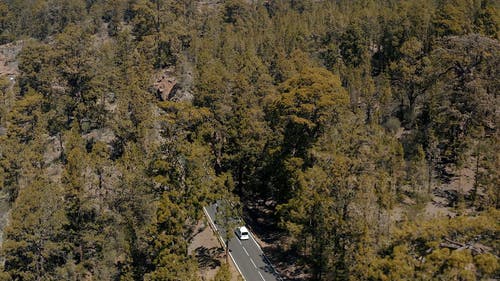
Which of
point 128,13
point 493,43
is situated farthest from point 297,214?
point 128,13

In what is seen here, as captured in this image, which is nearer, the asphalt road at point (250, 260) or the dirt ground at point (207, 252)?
the asphalt road at point (250, 260)

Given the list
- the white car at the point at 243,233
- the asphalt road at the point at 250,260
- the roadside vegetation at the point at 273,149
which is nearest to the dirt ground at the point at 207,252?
the asphalt road at the point at 250,260

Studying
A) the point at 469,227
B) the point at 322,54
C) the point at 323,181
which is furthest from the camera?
the point at 322,54

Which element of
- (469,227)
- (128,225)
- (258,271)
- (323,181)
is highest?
(469,227)

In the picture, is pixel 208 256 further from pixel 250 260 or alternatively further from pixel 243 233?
pixel 243 233

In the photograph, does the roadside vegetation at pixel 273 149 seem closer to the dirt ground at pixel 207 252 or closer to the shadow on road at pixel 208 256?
the dirt ground at pixel 207 252

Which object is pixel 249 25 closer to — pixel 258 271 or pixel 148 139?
pixel 148 139

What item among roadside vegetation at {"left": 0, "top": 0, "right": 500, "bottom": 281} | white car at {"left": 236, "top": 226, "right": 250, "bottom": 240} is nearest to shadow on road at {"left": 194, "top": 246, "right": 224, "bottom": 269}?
white car at {"left": 236, "top": 226, "right": 250, "bottom": 240}

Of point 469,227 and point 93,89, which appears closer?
point 469,227
